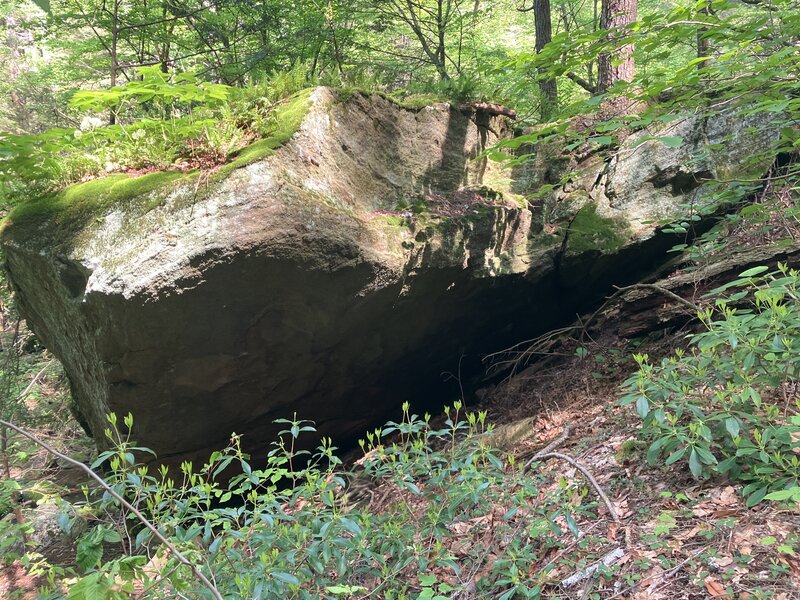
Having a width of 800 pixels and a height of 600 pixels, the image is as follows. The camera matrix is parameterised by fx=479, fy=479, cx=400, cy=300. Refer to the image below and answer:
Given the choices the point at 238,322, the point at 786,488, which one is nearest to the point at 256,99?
the point at 238,322

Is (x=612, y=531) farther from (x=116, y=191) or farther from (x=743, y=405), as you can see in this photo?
(x=116, y=191)

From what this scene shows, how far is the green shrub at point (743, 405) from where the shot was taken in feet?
8.32

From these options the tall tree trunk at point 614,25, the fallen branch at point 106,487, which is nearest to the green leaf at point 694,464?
the fallen branch at point 106,487

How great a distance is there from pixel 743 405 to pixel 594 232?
10.5ft

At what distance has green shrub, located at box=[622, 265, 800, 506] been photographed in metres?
2.54

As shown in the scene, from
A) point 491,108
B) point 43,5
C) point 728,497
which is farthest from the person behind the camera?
point 491,108

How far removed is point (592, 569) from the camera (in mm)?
2531

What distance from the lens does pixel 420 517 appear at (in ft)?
10.8

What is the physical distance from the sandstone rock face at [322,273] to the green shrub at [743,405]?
2.57 metres

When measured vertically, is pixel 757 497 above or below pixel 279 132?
below

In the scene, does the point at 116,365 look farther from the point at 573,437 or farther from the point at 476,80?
the point at 476,80

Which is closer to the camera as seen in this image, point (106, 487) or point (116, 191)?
point (106, 487)

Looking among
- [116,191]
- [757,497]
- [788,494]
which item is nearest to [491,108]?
[116,191]

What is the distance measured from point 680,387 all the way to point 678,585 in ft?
3.92
